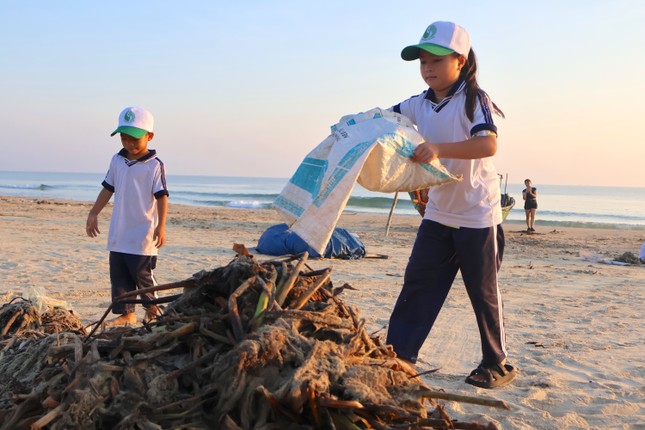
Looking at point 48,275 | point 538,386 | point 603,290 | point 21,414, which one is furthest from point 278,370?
point 603,290

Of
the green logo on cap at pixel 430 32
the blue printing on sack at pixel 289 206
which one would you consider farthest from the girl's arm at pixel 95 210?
the green logo on cap at pixel 430 32

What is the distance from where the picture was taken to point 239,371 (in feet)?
6.36

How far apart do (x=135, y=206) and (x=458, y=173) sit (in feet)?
9.16

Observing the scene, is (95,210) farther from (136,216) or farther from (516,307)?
(516,307)

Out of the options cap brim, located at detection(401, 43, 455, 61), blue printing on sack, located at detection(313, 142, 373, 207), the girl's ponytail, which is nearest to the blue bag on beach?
the girl's ponytail

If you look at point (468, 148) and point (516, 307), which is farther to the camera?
point (516, 307)

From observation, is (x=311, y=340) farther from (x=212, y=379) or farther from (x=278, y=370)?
(x=212, y=379)

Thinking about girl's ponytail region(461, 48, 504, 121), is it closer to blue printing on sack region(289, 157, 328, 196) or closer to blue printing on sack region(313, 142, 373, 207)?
blue printing on sack region(313, 142, 373, 207)

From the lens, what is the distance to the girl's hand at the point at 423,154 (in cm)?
334

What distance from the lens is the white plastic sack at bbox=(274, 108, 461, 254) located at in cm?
311

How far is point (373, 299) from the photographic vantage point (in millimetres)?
7520

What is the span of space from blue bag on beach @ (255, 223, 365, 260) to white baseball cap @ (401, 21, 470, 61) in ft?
24.6

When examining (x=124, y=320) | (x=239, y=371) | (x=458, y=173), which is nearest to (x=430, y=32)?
(x=458, y=173)

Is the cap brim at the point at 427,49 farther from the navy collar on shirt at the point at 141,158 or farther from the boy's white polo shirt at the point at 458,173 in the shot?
the navy collar on shirt at the point at 141,158
